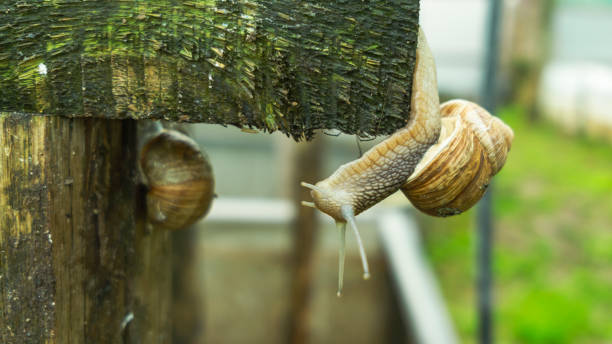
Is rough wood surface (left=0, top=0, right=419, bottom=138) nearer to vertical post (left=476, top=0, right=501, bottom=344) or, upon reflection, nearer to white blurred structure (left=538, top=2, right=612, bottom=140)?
vertical post (left=476, top=0, right=501, bottom=344)

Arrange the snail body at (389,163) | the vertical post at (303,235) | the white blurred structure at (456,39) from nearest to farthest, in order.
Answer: the snail body at (389,163) → the vertical post at (303,235) → the white blurred structure at (456,39)

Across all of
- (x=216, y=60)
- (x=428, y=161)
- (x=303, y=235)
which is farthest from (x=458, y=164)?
(x=303, y=235)

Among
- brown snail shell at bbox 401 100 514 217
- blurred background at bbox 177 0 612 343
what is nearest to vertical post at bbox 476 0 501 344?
blurred background at bbox 177 0 612 343

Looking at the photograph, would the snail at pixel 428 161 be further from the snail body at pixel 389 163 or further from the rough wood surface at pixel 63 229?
the rough wood surface at pixel 63 229

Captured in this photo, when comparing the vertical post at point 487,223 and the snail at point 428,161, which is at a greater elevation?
the snail at point 428,161

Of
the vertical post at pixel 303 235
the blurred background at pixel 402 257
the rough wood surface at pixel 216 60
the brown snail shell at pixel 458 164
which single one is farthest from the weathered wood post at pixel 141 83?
the vertical post at pixel 303 235

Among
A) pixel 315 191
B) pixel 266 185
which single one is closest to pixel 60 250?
pixel 315 191

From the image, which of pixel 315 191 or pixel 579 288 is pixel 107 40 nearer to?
pixel 315 191

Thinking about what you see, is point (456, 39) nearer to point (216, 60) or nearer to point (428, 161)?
point (428, 161)
